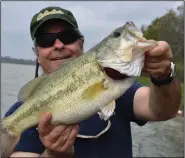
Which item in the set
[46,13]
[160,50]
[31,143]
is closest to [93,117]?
[31,143]

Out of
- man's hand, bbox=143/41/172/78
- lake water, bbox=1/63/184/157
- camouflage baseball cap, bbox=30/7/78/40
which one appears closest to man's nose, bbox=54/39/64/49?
camouflage baseball cap, bbox=30/7/78/40

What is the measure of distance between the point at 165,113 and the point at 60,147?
3.42 ft

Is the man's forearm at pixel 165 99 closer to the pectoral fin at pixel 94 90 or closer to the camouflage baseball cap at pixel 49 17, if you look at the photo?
the pectoral fin at pixel 94 90

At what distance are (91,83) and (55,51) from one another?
46.8 inches

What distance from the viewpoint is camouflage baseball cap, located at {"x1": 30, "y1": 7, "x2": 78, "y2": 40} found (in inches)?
164

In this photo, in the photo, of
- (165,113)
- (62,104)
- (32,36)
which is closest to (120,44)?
(62,104)

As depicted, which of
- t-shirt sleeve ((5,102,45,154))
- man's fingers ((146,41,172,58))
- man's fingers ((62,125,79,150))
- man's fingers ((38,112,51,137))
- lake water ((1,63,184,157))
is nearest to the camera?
man's fingers ((146,41,172,58))

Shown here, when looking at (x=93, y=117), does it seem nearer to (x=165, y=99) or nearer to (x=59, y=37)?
(x=165, y=99)

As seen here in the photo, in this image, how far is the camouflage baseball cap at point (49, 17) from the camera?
4.17m

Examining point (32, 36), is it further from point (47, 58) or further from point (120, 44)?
point (120, 44)

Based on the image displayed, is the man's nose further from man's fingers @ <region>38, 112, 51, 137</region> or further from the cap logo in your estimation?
man's fingers @ <region>38, 112, 51, 137</region>

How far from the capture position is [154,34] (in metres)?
56.0

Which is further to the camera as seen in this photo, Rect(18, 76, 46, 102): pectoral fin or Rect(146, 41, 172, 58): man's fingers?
Rect(18, 76, 46, 102): pectoral fin

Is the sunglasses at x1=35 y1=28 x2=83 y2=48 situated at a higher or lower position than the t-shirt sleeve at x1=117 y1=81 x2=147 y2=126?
higher
